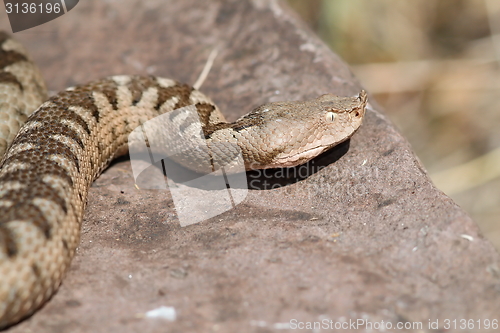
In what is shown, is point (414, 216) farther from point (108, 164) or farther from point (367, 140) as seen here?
point (108, 164)

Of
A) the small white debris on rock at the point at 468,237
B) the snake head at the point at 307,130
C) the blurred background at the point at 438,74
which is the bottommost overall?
the blurred background at the point at 438,74

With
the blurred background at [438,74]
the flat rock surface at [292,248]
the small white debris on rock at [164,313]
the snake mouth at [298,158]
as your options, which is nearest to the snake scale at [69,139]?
the snake mouth at [298,158]

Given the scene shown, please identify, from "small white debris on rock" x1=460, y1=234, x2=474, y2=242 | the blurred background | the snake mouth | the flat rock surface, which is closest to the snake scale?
the snake mouth

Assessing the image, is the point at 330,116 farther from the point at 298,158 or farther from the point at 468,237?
the point at 468,237

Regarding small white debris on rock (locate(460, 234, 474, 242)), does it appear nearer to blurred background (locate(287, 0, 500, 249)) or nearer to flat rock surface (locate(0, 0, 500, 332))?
flat rock surface (locate(0, 0, 500, 332))

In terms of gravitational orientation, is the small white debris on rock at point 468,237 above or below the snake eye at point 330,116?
below

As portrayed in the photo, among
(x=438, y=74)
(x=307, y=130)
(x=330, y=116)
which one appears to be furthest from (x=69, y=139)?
(x=438, y=74)

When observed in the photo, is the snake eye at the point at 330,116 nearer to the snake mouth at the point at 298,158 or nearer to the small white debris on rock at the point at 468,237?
the snake mouth at the point at 298,158

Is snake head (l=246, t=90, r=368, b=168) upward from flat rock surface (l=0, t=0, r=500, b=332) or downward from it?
Result: upward
